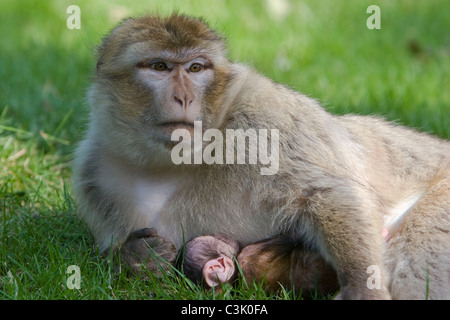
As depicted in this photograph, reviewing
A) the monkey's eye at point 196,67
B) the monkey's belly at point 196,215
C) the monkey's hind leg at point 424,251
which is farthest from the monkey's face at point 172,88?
the monkey's hind leg at point 424,251

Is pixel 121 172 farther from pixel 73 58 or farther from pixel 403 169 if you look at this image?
pixel 73 58

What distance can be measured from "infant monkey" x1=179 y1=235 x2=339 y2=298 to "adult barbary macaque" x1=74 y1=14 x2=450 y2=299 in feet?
0.29

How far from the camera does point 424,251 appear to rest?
11.2ft

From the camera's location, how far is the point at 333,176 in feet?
11.8

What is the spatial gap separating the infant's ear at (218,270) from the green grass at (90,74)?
0.09 metres

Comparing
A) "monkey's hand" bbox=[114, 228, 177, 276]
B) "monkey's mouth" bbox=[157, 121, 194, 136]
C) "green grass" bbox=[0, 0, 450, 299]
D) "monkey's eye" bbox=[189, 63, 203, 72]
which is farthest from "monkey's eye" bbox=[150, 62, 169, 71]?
"monkey's hand" bbox=[114, 228, 177, 276]

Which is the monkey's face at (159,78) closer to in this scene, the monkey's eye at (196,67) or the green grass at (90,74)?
the monkey's eye at (196,67)

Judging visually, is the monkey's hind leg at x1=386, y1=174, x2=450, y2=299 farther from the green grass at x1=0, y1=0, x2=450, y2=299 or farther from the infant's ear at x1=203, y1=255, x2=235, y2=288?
the infant's ear at x1=203, y1=255, x2=235, y2=288

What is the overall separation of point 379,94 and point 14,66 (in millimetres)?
3967

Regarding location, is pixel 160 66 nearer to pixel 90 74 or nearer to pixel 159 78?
pixel 159 78

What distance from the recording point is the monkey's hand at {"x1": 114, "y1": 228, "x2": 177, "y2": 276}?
363 cm

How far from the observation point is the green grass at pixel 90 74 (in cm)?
369

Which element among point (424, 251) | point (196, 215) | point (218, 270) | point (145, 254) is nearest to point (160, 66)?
point (196, 215)

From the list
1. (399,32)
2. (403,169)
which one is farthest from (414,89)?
(403,169)
